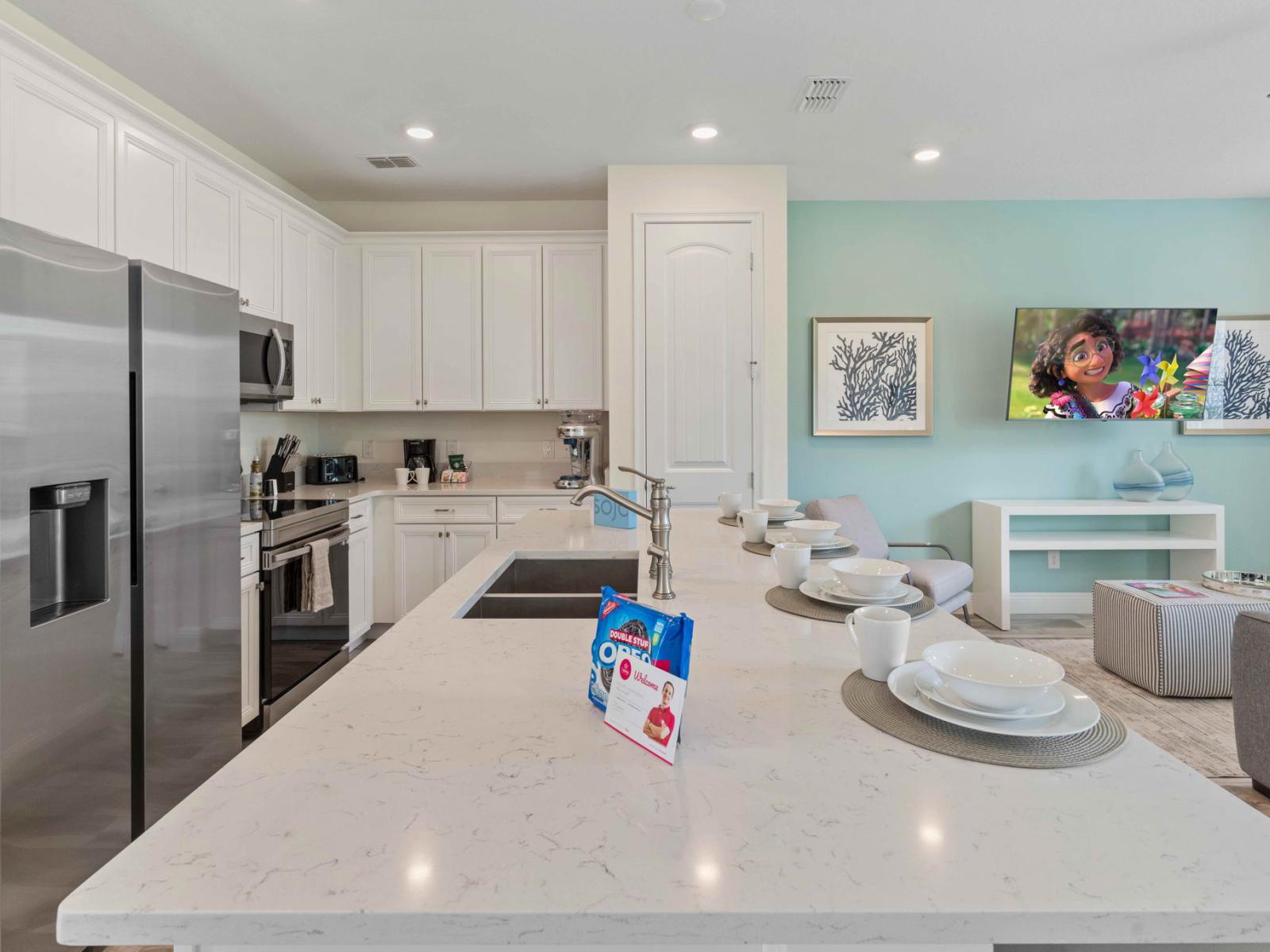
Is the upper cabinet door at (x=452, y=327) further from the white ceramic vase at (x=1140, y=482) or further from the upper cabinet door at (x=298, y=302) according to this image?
the white ceramic vase at (x=1140, y=482)

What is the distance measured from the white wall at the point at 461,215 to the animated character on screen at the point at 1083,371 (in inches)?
119

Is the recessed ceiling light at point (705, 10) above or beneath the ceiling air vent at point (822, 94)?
beneath

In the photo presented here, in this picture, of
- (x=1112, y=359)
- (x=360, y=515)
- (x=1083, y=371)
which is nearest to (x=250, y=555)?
(x=360, y=515)

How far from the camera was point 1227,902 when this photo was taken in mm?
545

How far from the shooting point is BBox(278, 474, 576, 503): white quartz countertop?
12.7 feet

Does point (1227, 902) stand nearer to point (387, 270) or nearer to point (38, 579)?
point (38, 579)

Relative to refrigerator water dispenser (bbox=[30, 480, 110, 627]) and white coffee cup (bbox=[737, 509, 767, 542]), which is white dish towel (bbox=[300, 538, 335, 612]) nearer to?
refrigerator water dispenser (bbox=[30, 480, 110, 627])

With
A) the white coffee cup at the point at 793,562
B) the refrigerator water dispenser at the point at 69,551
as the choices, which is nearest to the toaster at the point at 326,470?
the refrigerator water dispenser at the point at 69,551

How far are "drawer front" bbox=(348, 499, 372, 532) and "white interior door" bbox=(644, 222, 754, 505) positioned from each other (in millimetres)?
1610

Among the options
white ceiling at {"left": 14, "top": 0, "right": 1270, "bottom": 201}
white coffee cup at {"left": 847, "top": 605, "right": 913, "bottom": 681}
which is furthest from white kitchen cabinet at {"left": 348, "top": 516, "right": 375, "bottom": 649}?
white coffee cup at {"left": 847, "top": 605, "right": 913, "bottom": 681}

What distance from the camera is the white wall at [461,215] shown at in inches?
181

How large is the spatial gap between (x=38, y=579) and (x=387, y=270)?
3.05 meters

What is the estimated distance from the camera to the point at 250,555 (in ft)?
9.00

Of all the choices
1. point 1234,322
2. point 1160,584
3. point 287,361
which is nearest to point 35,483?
point 287,361
